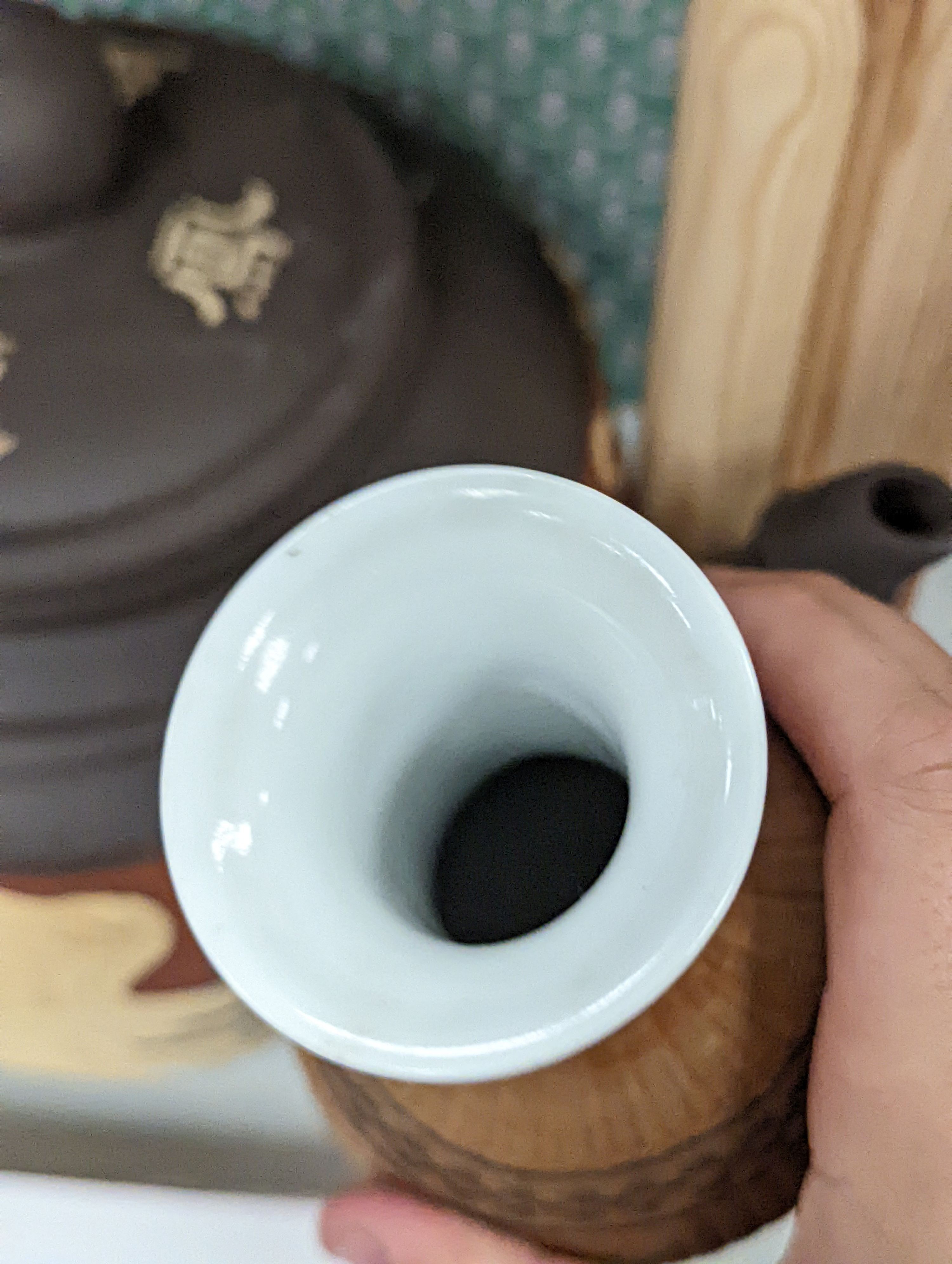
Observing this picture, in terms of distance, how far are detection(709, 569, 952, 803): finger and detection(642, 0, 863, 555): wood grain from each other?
108mm

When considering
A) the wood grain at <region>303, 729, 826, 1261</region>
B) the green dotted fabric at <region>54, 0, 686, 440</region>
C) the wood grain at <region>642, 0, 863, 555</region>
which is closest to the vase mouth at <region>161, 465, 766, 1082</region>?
the wood grain at <region>303, 729, 826, 1261</region>

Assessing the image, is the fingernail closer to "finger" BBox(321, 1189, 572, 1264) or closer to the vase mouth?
"finger" BBox(321, 1189, 572, 1264)

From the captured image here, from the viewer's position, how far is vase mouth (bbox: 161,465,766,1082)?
0.93 feet

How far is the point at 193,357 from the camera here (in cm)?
38

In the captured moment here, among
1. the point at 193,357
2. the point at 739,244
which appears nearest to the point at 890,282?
the point at 739,244

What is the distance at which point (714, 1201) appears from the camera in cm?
34

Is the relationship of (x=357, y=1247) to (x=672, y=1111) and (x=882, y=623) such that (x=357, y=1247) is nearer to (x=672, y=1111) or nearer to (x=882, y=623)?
(x=672, y=1111)

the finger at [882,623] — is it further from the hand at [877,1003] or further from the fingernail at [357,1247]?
the fingernail at [357,1247]

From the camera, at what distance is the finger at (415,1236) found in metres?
0.37

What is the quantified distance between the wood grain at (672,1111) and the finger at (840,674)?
0.02m

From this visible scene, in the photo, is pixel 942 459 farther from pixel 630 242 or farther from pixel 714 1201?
pixel 714 1201

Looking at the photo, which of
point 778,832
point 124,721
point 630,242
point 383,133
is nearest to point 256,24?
point 383,133

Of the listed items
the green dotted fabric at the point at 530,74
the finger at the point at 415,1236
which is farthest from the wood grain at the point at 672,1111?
the green dotted fabric at the point at 530,74

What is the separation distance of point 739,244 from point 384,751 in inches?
9.9
